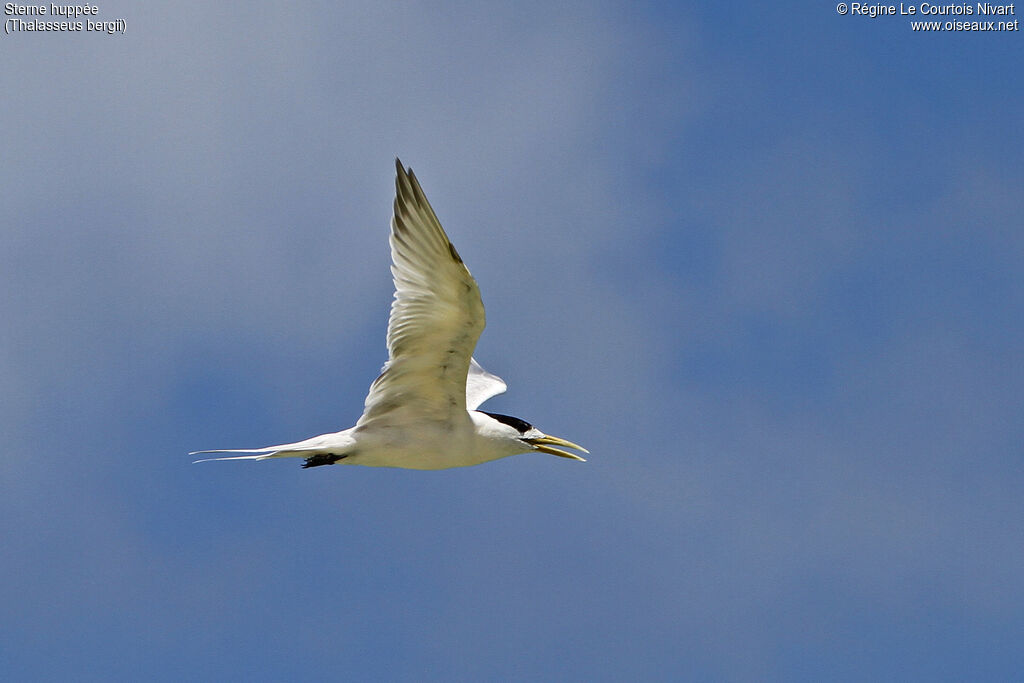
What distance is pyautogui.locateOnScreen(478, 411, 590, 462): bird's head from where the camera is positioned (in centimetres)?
957

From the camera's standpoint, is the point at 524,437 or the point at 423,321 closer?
the point at 423,321

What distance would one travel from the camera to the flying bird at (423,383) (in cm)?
872

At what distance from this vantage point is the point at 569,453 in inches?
389

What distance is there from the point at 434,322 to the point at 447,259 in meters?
0.54

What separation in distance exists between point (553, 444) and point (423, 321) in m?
1.73

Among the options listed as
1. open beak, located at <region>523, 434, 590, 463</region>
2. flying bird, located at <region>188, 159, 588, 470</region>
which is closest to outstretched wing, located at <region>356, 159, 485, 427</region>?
flying bird, located at <region>188, 159, 588, 470</region>

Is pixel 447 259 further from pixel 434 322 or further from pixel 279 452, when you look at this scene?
pixel 279 452

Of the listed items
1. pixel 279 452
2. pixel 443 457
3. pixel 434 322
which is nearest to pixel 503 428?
pixel 443 457

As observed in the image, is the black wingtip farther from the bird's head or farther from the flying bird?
the bird's head

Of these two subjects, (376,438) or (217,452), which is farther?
(376,438)

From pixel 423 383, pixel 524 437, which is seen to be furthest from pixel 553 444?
pixel 423 383

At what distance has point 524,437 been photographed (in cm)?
973

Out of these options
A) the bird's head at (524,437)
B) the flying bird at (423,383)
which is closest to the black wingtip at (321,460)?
the flying bird at (423,383)

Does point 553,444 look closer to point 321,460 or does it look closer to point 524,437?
point 524,437
